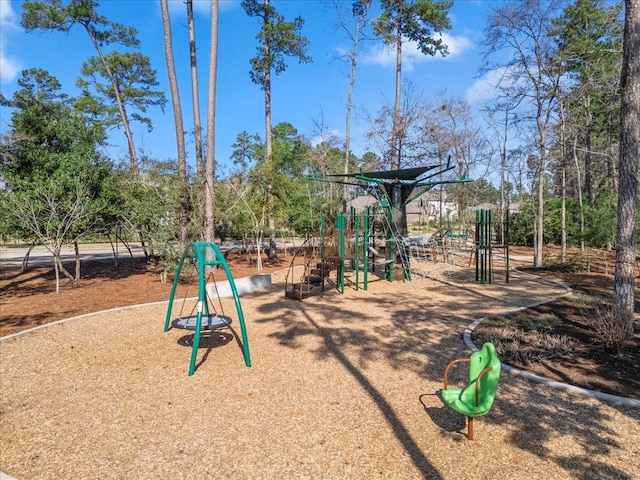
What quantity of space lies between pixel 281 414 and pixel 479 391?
5.54 feet

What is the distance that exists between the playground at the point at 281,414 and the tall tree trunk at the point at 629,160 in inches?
87.4

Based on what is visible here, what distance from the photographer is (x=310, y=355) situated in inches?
196

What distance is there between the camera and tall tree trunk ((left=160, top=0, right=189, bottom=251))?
10656 millimetres

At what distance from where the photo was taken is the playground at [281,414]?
2.67m

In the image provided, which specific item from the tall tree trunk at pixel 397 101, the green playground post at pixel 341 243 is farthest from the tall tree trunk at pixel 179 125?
the tall tree trunk at pixel 397 101

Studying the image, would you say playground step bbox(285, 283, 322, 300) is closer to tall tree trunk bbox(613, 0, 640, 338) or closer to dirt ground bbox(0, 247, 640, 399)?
dirt ground bbox(0, 247, 640, 399)

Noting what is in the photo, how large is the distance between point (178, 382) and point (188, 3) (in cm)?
1234

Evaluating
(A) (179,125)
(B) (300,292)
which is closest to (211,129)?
(A) (179,125)

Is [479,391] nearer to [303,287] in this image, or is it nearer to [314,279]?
[303,287]

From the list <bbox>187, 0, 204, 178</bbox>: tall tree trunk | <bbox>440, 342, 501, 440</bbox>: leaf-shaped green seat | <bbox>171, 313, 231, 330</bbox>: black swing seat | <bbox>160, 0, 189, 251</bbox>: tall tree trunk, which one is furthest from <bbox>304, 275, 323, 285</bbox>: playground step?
<bbox>440, 342, 501, 440</bbox>: leaf-shaped green seat

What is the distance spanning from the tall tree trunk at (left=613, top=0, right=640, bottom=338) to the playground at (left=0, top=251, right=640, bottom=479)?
2220mm

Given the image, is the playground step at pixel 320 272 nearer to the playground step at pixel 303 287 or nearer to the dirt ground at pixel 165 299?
the playground step at pixel 303 287

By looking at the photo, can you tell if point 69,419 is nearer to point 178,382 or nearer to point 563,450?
point 178,382

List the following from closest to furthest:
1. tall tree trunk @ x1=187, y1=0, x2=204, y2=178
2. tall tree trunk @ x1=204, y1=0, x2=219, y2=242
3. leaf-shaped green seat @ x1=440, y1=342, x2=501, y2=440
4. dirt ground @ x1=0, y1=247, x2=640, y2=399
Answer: leaf-shaped green seat @ x1=440, y1=342, x2=501, y2=440 → dirt ground @ x1=0, y1=247, x2=640, y2=399 → tall tree trunk @ x1=204, y1=0, x2=219, y2=242 → tall tree trunk @ x1=187, y1=0, x2=204, y2=178
